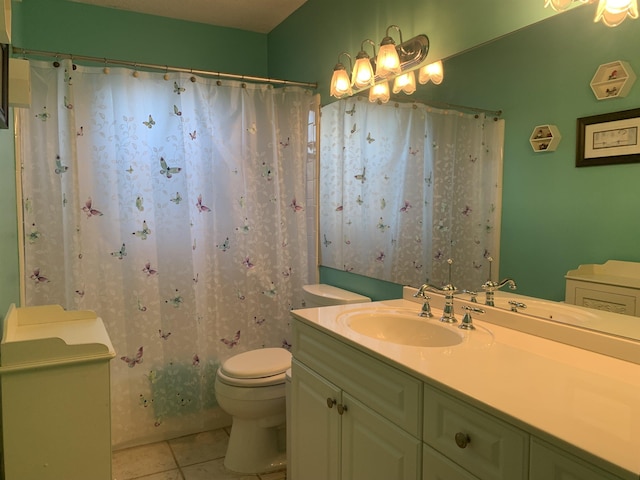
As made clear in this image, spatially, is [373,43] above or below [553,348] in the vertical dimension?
above

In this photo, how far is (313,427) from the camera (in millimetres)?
1650

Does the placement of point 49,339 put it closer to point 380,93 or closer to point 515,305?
point 515,305

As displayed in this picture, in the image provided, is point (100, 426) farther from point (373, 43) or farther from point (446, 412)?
point (373, 43)

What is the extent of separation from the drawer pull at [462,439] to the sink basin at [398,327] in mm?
558

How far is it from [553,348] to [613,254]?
0.31 meters

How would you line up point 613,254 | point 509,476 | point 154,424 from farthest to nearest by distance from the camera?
point 154,424 → point 613,254 → point 509,476

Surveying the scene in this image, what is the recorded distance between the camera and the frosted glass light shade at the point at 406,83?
2018 mm

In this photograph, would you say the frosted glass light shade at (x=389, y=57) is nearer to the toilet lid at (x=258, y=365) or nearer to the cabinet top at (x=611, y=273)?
the cabinet top at (x=611, y=273)

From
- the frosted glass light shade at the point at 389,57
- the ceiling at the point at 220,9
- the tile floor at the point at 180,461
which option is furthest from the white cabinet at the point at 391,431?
the ceiling at the point at 220,9

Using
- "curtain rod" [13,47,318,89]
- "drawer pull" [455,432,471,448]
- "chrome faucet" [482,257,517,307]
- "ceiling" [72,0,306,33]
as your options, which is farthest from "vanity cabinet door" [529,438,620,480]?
"ceiling" [72,0,306,33]

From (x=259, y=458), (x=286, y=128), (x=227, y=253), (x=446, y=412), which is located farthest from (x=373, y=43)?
(x=259, y=458)

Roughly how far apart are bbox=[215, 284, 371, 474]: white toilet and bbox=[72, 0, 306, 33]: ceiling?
6.02 feet

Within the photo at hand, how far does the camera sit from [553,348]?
4.37 feet

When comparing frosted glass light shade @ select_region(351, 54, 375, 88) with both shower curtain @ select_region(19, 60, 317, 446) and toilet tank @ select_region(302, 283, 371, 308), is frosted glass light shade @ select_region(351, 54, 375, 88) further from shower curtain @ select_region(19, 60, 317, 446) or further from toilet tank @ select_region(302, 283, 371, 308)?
toilet tank @ select_region(302, 283, 371, 308)
